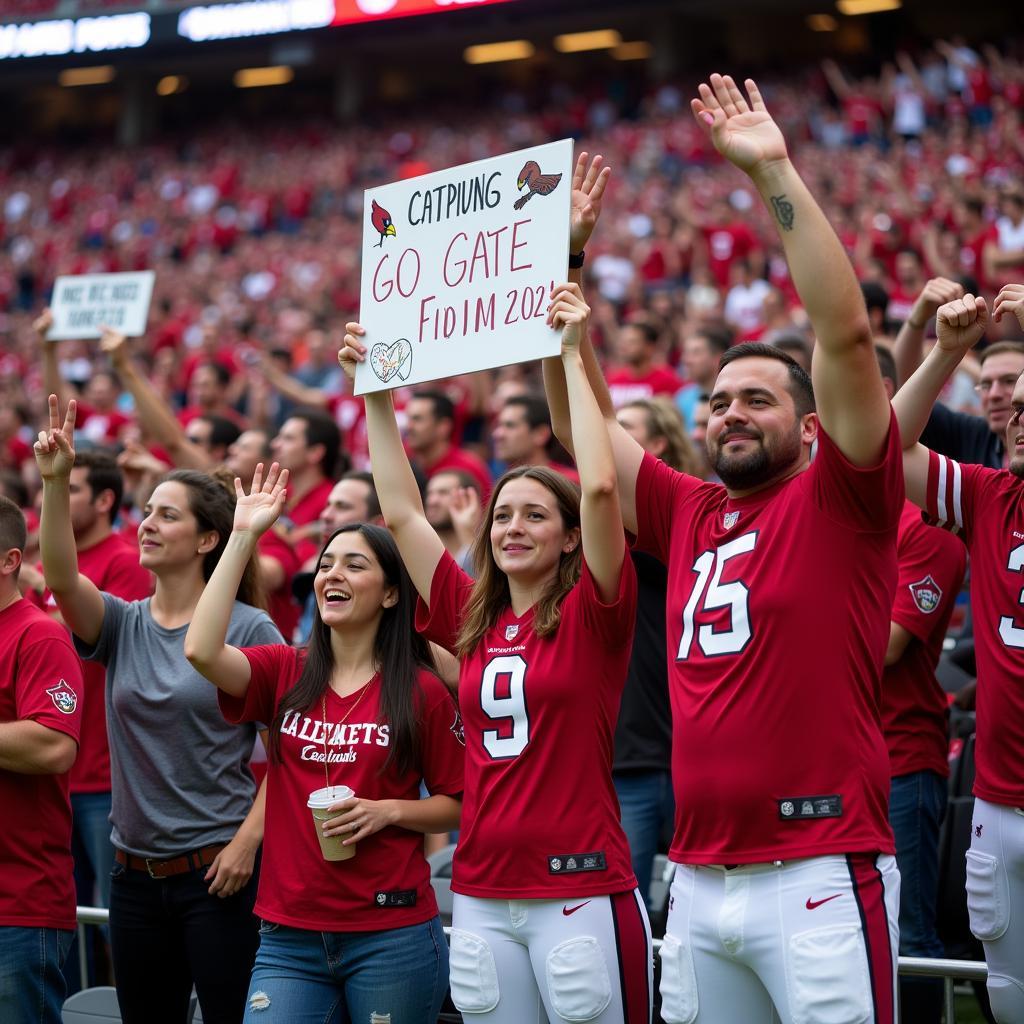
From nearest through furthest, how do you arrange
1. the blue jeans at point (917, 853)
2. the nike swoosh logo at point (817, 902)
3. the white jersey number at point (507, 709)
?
1. the nike swoosh logo at point (817, 902)
2. the white jersey number at point (507, 709)
3. the blue jeans at point (917, 853)

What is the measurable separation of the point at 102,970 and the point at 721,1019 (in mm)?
3018

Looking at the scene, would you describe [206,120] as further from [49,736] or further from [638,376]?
[49,736]

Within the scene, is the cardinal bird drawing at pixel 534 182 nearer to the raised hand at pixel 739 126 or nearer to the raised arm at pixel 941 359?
the raised hand at pixel 739 126

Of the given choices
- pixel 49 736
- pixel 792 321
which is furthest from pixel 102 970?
pixel 792 321

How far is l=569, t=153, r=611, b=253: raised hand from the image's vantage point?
349 centimetres

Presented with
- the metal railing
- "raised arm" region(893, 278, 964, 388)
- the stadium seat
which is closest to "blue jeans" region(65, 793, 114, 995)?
the stadium seat

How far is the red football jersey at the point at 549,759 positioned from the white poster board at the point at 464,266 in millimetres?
648

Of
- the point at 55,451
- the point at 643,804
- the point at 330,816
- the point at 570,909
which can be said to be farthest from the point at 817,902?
the point at 55,451

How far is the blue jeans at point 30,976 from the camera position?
3.61 metres

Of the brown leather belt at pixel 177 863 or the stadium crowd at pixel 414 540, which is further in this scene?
the brown leather belt at pixel 177 863

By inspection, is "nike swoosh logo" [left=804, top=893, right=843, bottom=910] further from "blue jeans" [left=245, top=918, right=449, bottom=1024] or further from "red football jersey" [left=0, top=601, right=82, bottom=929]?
"red football jersey" [left=0, top=601, right=82, bottom=929]

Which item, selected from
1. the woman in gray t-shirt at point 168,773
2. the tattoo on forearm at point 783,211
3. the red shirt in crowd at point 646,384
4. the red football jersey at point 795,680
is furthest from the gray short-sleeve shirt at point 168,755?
the red shirt in crowd at point 646,384

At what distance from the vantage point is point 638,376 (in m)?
7.73

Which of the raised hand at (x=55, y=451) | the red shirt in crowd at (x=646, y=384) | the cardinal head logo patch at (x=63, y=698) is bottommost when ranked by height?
the cardinal head logo patch at (x=63, y=698)
